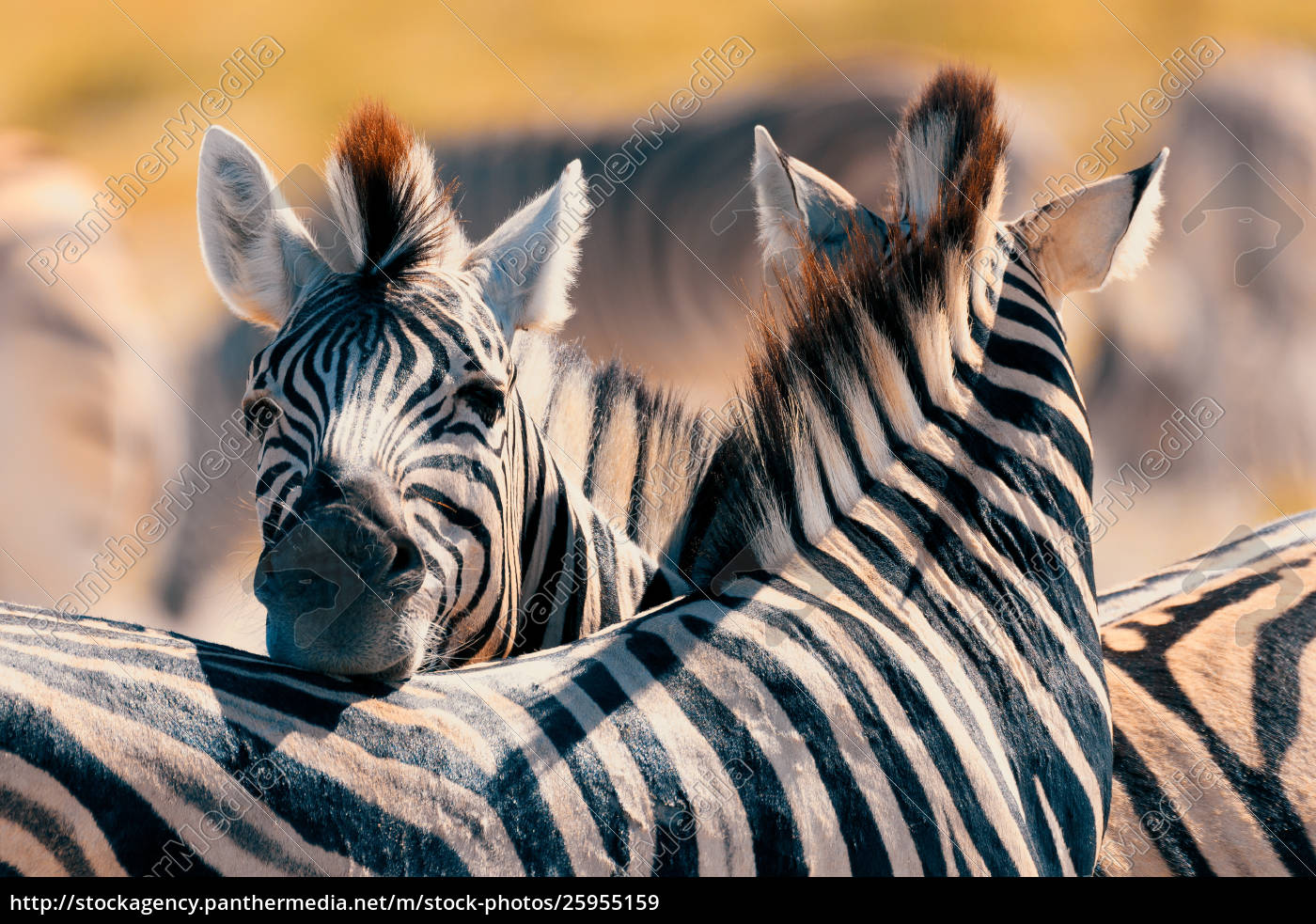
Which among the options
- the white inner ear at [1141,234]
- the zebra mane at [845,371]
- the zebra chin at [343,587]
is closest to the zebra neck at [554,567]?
the zebra mane at [845,371]

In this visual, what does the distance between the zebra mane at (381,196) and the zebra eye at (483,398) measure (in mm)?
358

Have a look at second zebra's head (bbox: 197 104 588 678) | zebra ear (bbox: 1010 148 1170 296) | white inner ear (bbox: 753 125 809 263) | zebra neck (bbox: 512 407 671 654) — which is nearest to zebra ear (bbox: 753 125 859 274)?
white inner ear (bbox: 753 125 809 263)

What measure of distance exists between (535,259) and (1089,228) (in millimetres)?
1367

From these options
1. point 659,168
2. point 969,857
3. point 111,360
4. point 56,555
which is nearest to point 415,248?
point 969,857

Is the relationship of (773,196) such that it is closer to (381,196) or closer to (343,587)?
(381,196)

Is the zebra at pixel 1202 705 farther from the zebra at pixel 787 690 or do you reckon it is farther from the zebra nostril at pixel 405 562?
the zebra nostril at pixel 405 562

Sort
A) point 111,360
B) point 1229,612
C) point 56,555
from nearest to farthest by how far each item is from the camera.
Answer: point 1229,612, point 56,555, point 111,360

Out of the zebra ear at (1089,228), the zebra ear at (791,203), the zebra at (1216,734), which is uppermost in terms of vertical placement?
the zebra ear at (791,203)

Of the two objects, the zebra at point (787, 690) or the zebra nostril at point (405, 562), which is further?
the zebra nostril at point (405, 562)

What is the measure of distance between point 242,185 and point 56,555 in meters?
3.99

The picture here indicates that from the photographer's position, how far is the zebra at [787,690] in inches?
37.8

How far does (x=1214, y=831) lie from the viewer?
2.20 m

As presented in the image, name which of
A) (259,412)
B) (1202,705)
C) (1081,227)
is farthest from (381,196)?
(1202,705)

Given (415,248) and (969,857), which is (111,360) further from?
(969,857)
